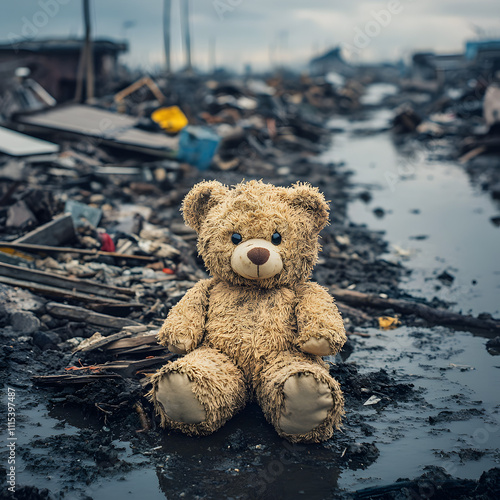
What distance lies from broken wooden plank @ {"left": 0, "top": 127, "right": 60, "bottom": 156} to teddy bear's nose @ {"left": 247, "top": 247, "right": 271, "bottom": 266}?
307 inches

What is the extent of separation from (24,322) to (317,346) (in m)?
2.36

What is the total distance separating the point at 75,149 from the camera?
11.1m

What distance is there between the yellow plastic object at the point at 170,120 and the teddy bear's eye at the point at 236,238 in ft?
33.9

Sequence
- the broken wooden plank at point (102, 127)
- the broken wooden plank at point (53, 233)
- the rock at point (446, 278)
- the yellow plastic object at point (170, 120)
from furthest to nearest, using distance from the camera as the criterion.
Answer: the yellow plastic object at point (170, 120), the broken wooden plank at point (102, 127), the rock at point (446, 278), the broken wooden plank at point (53, 233)

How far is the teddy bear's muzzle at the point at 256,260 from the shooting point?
3039mm

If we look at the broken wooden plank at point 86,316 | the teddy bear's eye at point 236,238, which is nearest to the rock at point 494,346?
the teddy bear's eye at point 236,238

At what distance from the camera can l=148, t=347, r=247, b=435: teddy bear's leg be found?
2783 millimetres

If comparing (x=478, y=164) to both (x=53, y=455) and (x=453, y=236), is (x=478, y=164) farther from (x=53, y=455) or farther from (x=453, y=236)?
(x=53, y=455)

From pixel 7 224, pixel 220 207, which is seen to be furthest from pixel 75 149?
pixel 220 207

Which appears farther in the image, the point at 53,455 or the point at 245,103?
the point at 245,103

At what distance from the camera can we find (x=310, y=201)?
11.2 feet

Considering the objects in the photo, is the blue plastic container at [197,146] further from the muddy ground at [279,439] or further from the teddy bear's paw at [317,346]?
the teddy bear's paw at [317,346]

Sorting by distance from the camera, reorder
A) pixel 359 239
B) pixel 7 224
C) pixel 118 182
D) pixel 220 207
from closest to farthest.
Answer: pixel 220 207
pixel 7 224
pixel 359 239
pixel 118 182

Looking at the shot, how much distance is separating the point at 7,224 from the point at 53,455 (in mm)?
3715
